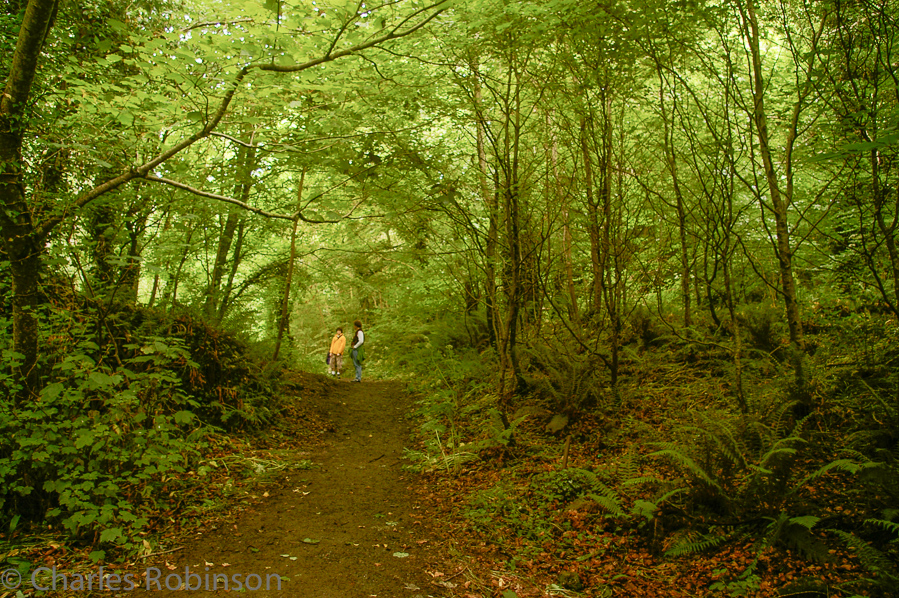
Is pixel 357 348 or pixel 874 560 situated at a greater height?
pixel 357 348

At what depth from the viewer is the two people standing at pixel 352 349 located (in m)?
12.4

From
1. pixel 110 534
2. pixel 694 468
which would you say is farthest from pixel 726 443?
pixel 110 534

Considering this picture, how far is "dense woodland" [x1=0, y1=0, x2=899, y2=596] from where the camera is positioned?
11.5 ft

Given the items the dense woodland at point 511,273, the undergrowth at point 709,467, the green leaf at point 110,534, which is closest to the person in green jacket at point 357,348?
the dense woodland at point 511,273

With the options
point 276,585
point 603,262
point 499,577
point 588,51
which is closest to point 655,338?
point 603,262

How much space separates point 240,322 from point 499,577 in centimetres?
680

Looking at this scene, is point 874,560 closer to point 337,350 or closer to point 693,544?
point 693,544

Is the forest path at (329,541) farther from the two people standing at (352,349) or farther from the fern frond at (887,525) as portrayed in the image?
the two people standing at (352,349)

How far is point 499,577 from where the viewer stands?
344cm

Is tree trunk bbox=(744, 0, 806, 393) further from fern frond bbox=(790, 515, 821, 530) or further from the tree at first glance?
the tree

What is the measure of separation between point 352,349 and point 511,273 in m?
7.28

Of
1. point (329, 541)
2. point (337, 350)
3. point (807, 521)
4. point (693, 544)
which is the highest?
point (337, 350)

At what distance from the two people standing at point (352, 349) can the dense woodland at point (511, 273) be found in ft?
10.8

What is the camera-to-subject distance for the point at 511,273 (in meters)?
6.40
